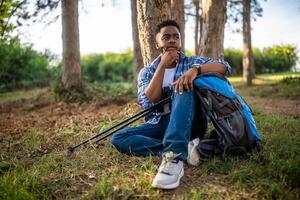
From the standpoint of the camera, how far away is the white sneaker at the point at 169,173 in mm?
2803

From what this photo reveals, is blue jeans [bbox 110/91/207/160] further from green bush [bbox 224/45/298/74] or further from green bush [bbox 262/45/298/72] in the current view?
green bush [bbox 224/45/298/74]

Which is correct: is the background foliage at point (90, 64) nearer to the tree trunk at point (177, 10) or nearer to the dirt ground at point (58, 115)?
the dirt ground at point (58, 115)

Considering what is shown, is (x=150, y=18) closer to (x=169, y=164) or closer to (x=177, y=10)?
(x=177, y=10)

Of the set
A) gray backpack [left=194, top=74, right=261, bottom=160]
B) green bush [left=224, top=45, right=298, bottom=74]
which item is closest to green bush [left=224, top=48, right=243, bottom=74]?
green bush [left=224, top=45, right=298, bottom=74]

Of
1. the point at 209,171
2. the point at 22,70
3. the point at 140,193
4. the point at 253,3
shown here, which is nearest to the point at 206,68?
the point at 209,171

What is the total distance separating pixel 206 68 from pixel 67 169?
1772 mm

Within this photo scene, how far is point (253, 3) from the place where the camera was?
1495 cm

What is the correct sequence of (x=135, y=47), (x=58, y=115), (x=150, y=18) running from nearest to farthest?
(x=150, y=18) → (x=58, y=115) → (x=135, y=47)

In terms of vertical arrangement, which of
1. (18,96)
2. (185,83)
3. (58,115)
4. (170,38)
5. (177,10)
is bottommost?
(18,96)

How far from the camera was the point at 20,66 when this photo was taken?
17.2 meters

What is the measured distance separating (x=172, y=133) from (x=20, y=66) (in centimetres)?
1589

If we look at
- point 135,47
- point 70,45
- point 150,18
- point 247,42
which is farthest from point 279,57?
point 150,18

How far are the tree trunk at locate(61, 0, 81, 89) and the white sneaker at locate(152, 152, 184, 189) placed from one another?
A: 6853mm

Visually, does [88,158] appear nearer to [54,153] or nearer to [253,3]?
[54,153]
